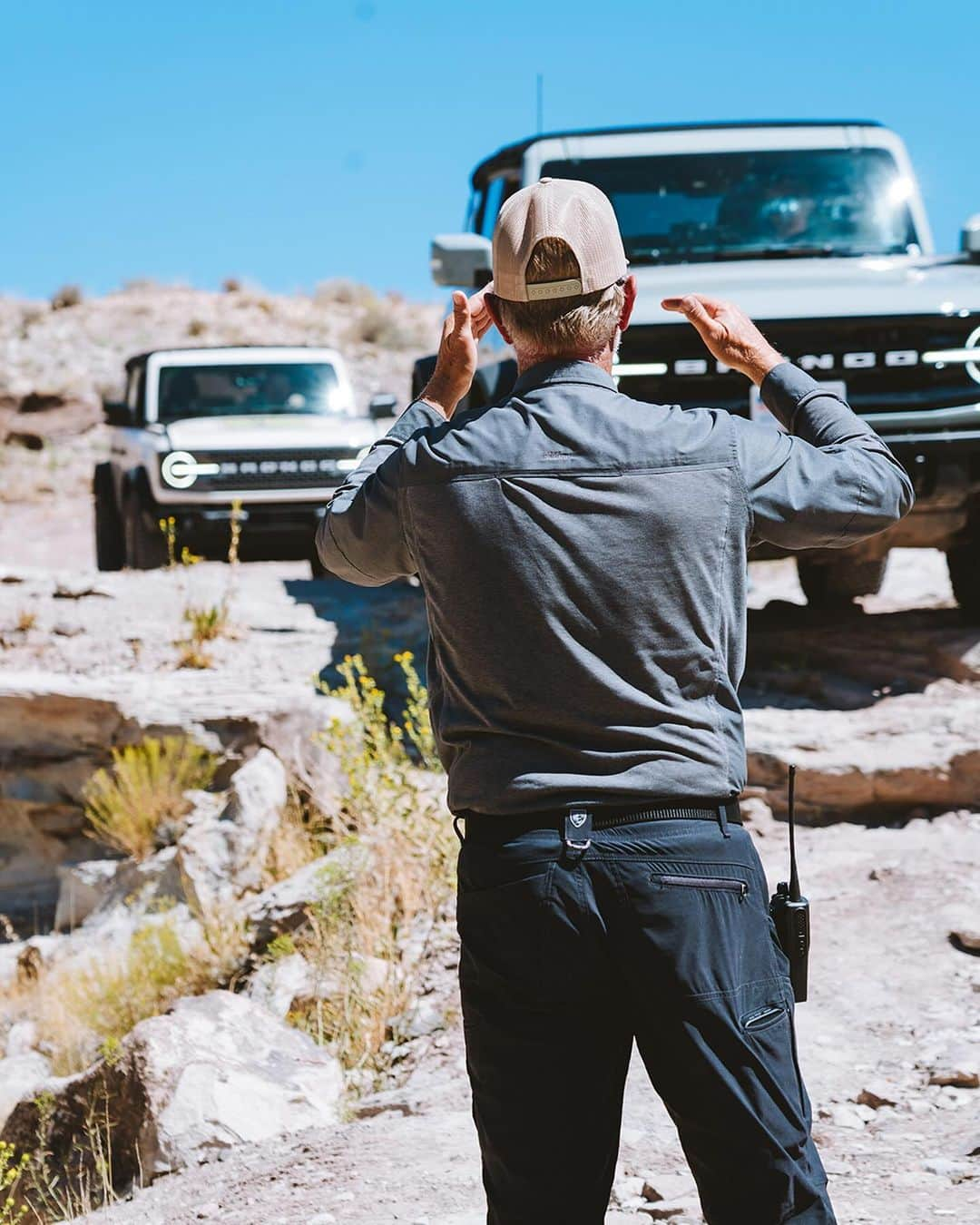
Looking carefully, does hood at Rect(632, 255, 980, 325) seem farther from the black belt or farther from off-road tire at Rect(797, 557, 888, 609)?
the black belt

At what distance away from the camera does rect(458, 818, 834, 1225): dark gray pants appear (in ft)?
6.44

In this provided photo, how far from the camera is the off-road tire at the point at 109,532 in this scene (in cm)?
1151

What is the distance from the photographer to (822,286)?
6406 mm

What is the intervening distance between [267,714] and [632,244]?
111 inches

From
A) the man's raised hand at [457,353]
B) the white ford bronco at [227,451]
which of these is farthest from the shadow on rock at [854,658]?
the man's raised hand at [457,353]

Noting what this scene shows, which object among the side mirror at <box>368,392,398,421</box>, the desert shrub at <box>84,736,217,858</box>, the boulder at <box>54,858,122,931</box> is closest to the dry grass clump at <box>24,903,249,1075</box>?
Result: the desert shrub at <box>84,736,217,858</box>

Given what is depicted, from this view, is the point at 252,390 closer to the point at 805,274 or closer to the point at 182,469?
the point at 182,469

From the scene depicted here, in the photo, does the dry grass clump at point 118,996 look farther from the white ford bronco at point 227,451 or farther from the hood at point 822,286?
the white ford bronco at point 227,451

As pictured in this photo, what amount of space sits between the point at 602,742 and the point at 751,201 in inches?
225

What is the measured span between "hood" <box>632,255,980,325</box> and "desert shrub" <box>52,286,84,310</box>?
106 ft

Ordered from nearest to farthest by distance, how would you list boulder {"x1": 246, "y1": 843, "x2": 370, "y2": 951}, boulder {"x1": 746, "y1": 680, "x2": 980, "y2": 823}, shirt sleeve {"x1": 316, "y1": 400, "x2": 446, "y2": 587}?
1. shirt sleeve {"x1": 316, "y1": 400, "x2": 446, "y2": 587}
2. boulder {"x1": 246, "y1": 843, "x2": 370, "y2": 951}
3. boulder {"x1": 746, "y1": 680, "x2": 980, "y2": 823}

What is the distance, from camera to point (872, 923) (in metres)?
4.82

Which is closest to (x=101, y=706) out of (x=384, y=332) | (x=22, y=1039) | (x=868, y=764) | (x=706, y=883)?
(x=22, y=1039)

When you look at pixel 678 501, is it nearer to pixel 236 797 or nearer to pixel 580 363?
pixel 580 363
